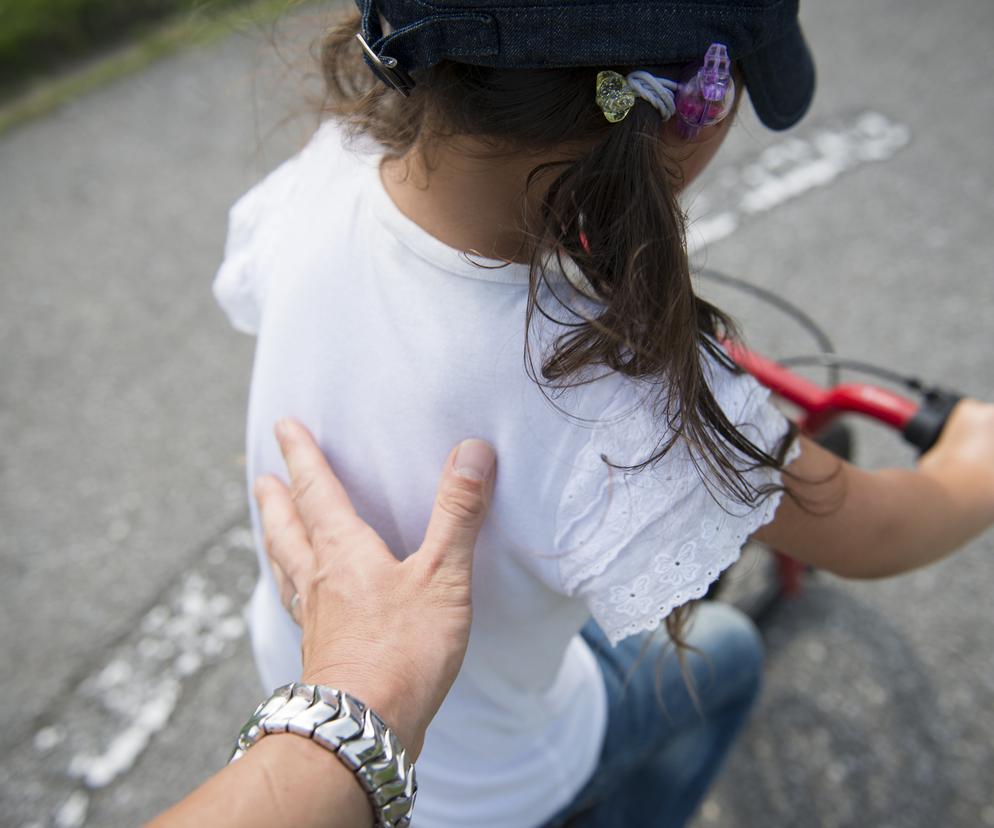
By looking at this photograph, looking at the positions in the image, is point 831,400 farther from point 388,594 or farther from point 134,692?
point 134,692

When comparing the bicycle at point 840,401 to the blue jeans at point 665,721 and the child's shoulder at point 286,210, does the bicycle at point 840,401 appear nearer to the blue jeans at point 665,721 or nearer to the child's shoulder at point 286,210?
the blue jeans at point 665,721

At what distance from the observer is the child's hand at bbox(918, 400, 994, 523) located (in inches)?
43.9

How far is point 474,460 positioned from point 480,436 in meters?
0.04

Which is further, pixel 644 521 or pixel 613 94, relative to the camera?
pixel 644 521

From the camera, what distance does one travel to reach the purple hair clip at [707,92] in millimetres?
690

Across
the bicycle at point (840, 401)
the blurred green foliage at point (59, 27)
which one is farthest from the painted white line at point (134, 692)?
the blurred green foliage at point (59, 27)

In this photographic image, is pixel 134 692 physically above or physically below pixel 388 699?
Result: below

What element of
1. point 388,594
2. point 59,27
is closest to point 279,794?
point 388,594

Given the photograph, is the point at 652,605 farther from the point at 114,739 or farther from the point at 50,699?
the point at 50,699

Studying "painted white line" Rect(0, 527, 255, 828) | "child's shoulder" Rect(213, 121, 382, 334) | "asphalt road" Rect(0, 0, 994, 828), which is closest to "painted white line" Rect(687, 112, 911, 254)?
"asphalt road" Rect(0, 0, 994, 828)

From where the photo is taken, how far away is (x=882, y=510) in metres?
0.97

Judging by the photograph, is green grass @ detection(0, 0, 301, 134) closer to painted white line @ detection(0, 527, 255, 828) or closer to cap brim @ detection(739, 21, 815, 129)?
painted white line @ detection(0, 527, 255, 828)

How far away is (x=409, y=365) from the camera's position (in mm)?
852

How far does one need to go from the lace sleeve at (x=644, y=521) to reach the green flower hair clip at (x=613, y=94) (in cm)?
25
